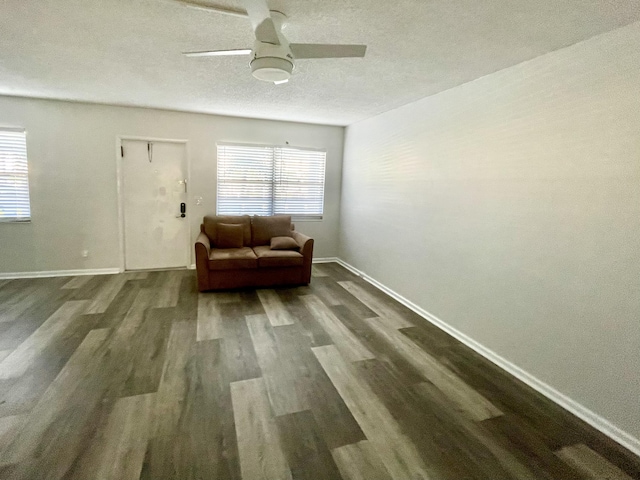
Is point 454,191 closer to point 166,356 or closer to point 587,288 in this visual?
point 587,288

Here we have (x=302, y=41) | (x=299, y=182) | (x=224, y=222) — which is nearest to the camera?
(x=302, y=41)

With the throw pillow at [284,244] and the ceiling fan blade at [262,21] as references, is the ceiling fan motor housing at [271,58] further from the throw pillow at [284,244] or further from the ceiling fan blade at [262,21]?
the throw pillow at [284,244]

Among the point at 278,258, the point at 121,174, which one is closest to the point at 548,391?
the point at 278,258

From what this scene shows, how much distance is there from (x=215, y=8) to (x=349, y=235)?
4.20 metres

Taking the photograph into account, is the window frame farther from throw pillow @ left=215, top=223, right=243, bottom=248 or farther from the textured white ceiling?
throw pillow @ left=215, top=223, right=243, bottom=248

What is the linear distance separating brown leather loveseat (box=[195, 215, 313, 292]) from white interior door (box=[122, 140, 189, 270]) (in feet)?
2.01

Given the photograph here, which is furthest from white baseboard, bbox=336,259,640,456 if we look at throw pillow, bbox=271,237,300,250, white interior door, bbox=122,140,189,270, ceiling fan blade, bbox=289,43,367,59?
white interior door, bbox=122,140,189,270

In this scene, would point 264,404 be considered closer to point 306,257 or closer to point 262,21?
point 262,21

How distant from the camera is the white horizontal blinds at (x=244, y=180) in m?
5.38

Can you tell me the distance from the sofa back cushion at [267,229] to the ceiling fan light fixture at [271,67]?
326 centimetres

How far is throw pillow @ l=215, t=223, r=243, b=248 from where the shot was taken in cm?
489

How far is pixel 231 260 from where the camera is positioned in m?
4.34

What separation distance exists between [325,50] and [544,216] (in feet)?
6.45

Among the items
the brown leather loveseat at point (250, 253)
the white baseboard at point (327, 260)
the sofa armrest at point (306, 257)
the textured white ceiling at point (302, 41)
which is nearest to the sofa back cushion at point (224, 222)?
the brown leather loveseat at point (250, 253)
